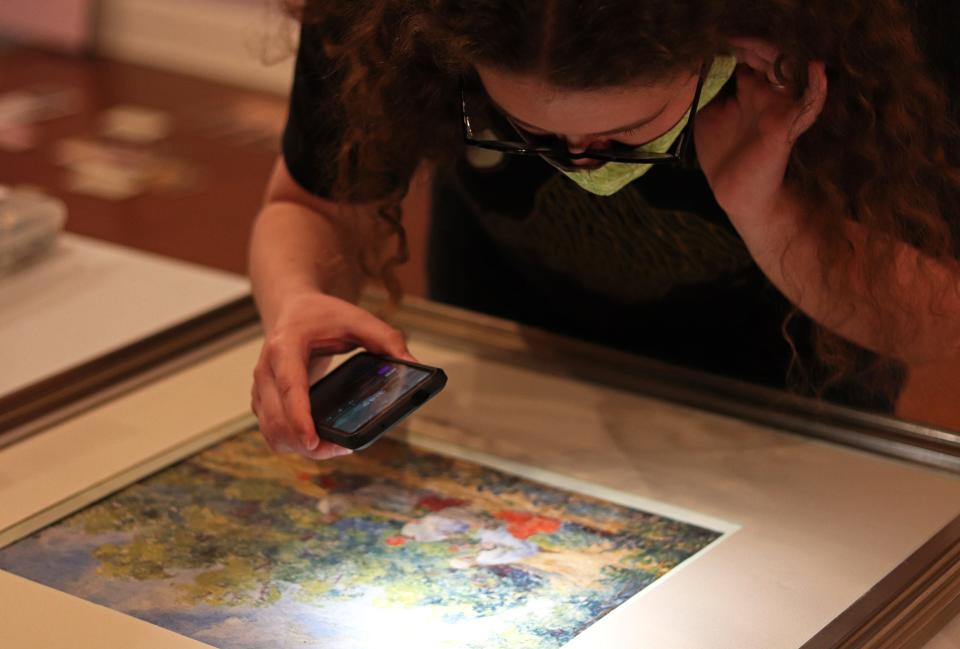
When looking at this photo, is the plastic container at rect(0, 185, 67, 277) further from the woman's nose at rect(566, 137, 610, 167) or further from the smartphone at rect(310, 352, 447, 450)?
the woman's nose at rect(566, 137, 610, 167)

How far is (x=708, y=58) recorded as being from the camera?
3.05 feet

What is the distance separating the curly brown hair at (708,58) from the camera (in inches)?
34.7

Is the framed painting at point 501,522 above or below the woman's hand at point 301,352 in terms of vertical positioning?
below

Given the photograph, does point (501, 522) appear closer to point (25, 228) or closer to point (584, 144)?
point (584, 144)

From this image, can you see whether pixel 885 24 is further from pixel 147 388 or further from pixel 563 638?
pixel 147 388

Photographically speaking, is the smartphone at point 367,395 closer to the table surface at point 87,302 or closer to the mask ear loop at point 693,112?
the mask ear loop at point 693,112

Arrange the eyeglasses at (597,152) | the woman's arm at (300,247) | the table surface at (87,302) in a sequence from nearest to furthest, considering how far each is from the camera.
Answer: the eyeglasses at (597,152), the woman's arm at (300,247), the table surface at (87,302)

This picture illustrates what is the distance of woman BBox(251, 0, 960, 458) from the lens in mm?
924

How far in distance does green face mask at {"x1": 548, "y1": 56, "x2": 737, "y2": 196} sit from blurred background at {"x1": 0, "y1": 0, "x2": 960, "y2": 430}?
214 mm

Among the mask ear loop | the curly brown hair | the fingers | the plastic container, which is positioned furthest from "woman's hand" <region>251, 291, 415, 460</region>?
the plastic container

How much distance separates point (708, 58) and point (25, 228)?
0.87m

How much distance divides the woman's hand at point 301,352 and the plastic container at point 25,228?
1.61ft

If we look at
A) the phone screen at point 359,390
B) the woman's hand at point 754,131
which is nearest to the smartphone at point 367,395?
the phone screen at point 359,390

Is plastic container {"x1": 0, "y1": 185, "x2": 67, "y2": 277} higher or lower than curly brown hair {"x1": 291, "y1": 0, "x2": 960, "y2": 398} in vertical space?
lower
